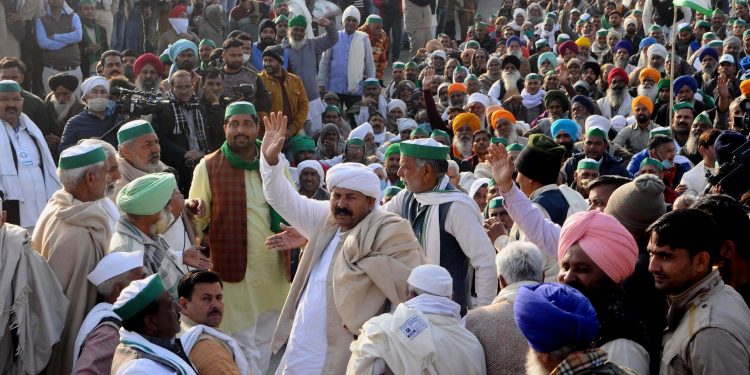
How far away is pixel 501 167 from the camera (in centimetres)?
546

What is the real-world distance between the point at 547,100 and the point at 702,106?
88.2 inches

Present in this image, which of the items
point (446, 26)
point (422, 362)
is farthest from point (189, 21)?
point (422, 362)

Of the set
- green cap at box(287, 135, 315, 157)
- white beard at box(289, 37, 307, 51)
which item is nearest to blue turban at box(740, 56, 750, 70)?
white beard at box(289, 37, 307, 51)

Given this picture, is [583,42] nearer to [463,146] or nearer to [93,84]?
[463,146]

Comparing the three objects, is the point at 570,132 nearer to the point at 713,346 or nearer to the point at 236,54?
the point at 236,54

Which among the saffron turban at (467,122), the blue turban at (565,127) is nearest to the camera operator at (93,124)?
the saffron turban at (467,122)

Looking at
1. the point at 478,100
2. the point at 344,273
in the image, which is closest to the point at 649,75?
the point at 478,100

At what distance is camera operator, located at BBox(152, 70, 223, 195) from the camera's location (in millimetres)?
9438

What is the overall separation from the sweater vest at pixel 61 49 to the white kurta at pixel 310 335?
9390 millimetres

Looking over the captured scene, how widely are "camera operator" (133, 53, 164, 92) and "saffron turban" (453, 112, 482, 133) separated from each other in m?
3.30

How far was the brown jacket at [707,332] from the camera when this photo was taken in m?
3.63

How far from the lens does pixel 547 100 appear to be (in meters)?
12.7

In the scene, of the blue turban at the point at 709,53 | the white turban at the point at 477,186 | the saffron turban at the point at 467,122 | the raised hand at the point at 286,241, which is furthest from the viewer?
the blue turban at the point at 709,53

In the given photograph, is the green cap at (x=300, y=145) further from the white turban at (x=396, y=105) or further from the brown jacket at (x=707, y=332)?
the brown jacket at (x=707, y=332)
